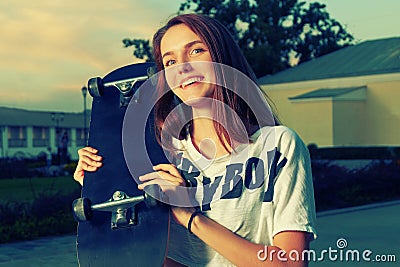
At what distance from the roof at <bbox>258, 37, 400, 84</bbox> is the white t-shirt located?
36.2 meters

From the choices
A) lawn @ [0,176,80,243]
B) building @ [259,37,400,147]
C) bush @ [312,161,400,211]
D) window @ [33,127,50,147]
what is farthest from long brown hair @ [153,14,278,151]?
window @ [33,127,50,147]

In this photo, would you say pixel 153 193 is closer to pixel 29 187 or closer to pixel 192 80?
pixel 192 80

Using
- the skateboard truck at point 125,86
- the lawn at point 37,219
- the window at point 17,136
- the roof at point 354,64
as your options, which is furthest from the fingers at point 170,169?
the window at point 17,136

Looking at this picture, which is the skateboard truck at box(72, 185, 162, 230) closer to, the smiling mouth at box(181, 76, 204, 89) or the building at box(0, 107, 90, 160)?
the smiling mouth at box(181, 76, 204, 89)

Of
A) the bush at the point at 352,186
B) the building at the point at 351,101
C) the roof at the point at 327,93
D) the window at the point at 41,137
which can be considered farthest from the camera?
the window at the point at 41,137

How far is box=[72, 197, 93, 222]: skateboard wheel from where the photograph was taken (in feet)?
7.39

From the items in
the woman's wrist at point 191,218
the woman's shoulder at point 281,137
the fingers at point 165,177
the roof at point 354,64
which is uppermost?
the roof at point 354,64

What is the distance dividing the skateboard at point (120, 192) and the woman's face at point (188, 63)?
28cm

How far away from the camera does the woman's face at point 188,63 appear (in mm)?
2232

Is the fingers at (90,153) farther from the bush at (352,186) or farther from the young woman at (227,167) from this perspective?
the bush at (352,186)

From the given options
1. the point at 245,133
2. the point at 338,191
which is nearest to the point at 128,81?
the point at 245,133

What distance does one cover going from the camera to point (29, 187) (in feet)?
63.3

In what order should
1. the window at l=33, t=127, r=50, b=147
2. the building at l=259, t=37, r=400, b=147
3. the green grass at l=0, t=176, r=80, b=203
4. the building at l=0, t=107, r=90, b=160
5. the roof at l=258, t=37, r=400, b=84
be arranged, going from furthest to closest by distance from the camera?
the window at l=33, t=127, r=50, b=147
the building at l=0, t=107, r=90, b=160
the roof at l=258, t=37, r=400, b=84
the building at l=259, t=37, r=400, b=147
the green grass at l=0, t=176, r=80, b=203

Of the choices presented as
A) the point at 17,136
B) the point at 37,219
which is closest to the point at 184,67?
the point at 37,219
